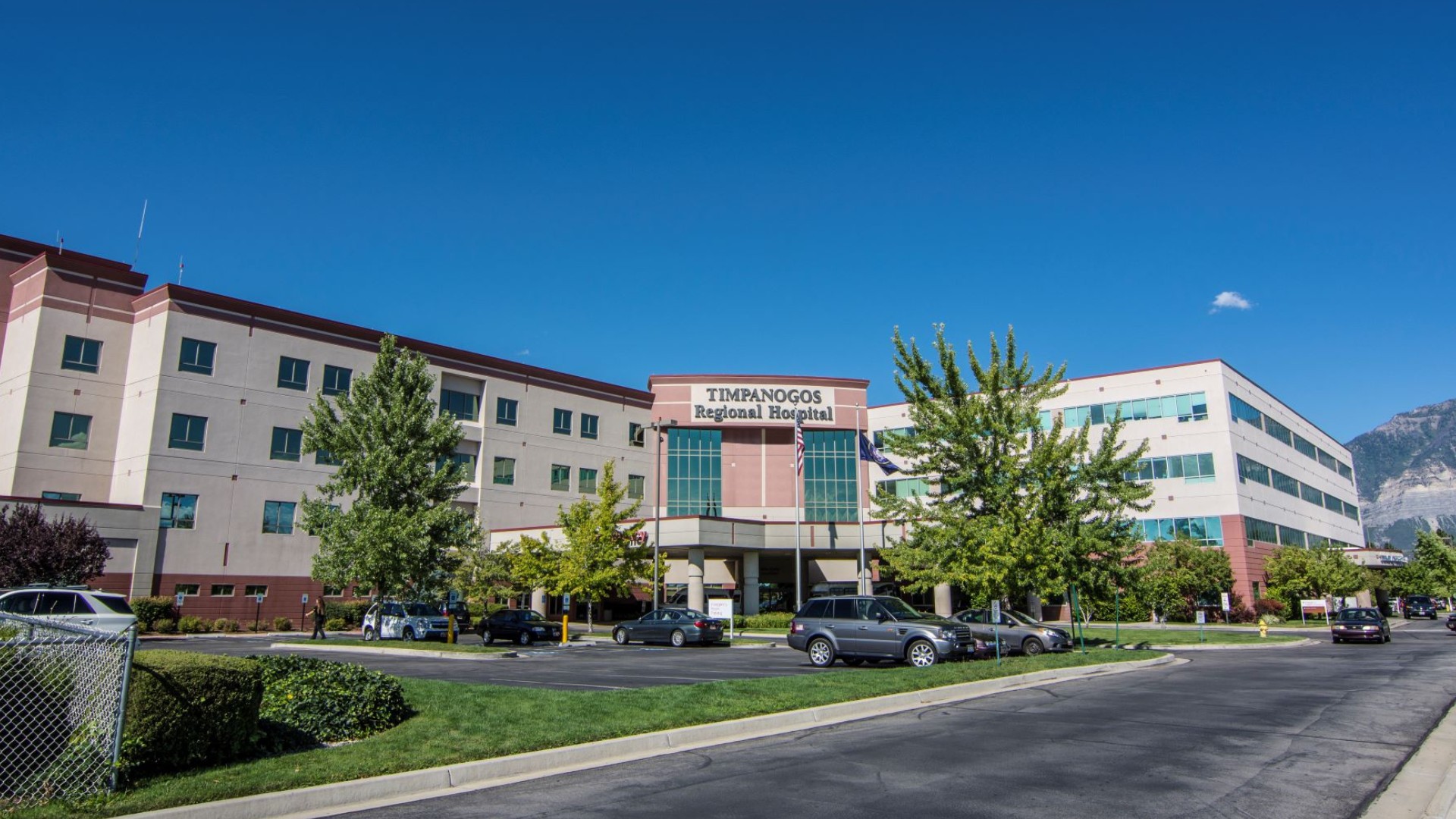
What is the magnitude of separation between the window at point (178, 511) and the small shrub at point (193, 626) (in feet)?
13.4

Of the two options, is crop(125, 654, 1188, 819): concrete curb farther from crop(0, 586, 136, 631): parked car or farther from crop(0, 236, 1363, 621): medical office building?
crop(0, 236, 1363, 621): medical office building

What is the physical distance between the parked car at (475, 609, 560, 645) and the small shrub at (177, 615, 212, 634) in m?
14.1

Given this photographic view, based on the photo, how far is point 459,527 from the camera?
94.5 ft

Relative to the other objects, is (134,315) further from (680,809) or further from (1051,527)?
(680,809)

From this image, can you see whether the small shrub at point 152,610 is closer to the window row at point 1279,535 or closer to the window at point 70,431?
the window at point 70,431

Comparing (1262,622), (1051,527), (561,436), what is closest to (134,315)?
(561,436)

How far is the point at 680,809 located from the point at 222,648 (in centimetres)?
2514

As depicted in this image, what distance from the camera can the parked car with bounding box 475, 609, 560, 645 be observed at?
34.1 m

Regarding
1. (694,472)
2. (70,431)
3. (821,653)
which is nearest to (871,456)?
(694,472)

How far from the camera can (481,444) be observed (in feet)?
174

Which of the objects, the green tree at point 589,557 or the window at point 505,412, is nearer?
the green tree at point 589,557

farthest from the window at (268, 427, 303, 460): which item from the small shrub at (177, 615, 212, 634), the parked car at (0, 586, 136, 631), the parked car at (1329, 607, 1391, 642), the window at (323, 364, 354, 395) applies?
the parked car at (1329, 607, 1391, 642)

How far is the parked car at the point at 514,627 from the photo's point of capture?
34094 mm

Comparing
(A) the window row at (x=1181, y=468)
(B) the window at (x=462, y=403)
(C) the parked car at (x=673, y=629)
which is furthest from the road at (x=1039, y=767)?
(A) the window row at (x=1181, y=468)
